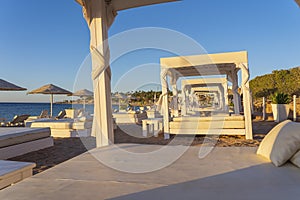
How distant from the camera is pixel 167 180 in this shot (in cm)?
118

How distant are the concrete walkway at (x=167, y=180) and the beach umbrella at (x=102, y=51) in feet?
3.65

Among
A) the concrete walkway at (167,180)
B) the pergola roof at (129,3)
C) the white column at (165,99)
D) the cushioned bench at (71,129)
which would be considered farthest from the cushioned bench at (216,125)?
the concrete walkway at (167,180)

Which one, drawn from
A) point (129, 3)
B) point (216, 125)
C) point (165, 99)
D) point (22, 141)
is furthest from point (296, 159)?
point (165, 99)

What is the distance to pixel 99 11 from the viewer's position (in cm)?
269

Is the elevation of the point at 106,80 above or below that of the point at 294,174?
above

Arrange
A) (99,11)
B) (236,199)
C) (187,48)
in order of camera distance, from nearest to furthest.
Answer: (236,199) → (99,11) → (187,48)

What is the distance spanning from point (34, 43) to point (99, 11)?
917cm

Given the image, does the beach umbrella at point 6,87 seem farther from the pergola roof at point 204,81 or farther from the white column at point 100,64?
the pergola roof at point 204,81

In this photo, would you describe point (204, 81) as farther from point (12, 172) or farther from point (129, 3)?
point (12, 172)

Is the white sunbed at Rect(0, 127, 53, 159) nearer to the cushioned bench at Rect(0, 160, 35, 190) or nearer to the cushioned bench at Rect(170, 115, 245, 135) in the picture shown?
the cushioned bench at Rect(0, 160, 35, 190)

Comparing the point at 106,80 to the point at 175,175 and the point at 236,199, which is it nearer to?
the point at 175,175

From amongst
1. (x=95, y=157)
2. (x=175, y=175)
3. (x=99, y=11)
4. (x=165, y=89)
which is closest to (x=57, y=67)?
(x=165, y=89)

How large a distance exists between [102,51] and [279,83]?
49.9ft

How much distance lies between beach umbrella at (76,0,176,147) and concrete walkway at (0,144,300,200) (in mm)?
1114
